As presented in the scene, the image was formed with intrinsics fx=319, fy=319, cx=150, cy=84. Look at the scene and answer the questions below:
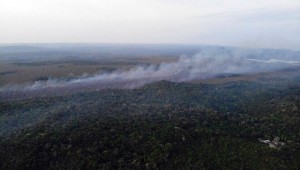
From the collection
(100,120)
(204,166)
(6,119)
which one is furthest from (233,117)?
(6,119)

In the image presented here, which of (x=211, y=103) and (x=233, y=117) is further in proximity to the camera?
(x=211, y=103)

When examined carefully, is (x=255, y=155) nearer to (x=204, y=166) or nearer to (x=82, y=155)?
(x=204, y=166)

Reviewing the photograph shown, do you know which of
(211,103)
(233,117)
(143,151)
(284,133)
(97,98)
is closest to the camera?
(143,151)

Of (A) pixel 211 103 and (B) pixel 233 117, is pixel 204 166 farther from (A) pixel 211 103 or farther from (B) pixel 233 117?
(A) pixel 211 103

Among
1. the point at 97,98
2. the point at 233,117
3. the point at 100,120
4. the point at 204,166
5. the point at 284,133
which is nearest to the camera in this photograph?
the point at 204,166

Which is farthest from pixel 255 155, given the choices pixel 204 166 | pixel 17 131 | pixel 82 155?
pixel 17 131

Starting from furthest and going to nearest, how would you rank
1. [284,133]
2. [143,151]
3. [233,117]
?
[233,117] → [284,133] → [143,151]
